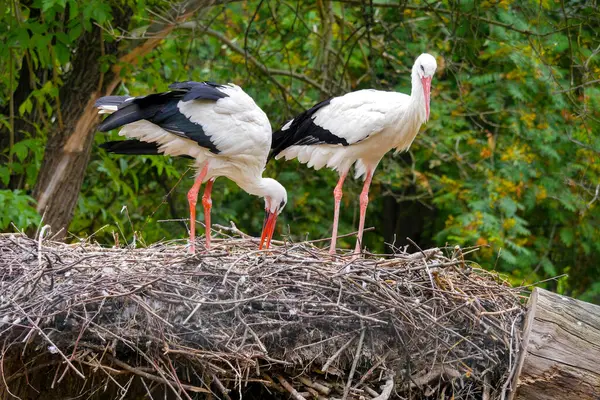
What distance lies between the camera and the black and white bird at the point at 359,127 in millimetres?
6660

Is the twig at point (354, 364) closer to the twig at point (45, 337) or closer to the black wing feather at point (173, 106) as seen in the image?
the twig at point (45, 337)

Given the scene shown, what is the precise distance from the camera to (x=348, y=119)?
6.84m

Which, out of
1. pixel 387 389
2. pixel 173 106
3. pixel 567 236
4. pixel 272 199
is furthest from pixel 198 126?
pixel 567 236

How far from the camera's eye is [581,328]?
16.5 ft

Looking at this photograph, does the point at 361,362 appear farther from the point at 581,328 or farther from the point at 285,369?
the point at 581,328

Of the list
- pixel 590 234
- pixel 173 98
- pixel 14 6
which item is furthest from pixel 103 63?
pixel 590 234

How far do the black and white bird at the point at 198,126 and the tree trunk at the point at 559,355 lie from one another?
2135 millimetres

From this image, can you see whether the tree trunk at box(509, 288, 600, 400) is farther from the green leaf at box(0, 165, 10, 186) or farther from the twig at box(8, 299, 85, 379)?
the green leaf at box(0, 165, 10, 186)

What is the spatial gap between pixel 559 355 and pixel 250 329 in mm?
1572

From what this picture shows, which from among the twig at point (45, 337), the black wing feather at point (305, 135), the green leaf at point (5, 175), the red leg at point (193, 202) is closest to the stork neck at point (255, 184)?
the red leg at point (193, 202)

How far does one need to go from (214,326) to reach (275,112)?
489 cm

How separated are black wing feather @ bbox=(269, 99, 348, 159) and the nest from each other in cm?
170

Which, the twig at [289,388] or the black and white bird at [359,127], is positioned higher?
the black and white bird at [359,127]

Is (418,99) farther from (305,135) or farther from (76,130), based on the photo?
(76,130)
